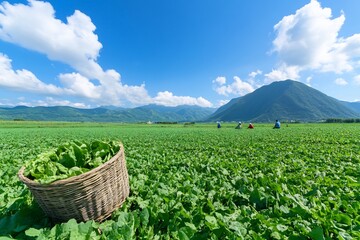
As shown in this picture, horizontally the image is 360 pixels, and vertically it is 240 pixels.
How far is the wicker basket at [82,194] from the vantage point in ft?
10.2

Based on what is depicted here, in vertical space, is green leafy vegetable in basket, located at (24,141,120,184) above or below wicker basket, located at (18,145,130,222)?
above

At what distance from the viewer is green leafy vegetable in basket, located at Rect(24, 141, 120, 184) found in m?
3.53

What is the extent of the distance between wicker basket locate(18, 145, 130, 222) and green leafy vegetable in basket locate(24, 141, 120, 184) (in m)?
0.21

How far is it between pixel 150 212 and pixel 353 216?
3.43 m

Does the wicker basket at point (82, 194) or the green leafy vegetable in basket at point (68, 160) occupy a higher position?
→ the green leafy vegetable in basket at point (68, 160)

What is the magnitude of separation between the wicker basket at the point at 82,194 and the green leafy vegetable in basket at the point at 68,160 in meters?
0.21

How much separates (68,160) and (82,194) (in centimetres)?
113

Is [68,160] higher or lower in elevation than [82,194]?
higher

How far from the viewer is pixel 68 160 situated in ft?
13.4

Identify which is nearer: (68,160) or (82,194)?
(82,194)

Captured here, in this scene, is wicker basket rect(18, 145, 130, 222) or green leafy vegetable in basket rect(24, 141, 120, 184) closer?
wicker basket rect(18, 145, 130, 222)

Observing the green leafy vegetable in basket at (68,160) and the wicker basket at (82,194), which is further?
the green leafy vegetable in basket at (68,160)

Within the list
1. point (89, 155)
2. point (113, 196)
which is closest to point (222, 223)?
point (113, 196)

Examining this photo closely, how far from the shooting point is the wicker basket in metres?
3.11
